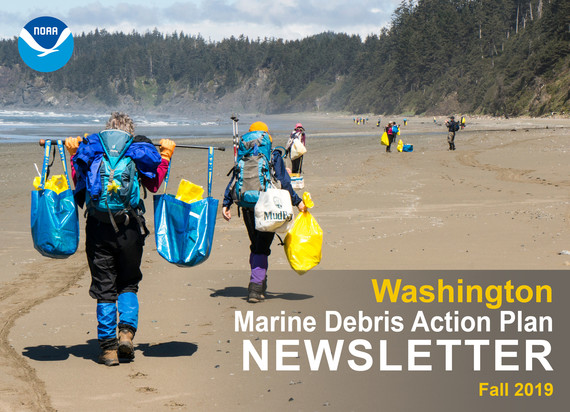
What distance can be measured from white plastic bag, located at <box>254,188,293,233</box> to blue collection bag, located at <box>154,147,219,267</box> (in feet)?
4.12

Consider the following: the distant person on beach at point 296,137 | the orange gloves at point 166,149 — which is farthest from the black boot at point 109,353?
the distant person on beach at point 296,137

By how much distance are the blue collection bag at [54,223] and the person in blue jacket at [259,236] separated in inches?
76.4

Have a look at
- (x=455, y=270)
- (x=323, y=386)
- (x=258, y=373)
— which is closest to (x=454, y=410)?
(x=323, y=386)

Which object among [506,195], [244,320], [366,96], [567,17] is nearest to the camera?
[244,320]

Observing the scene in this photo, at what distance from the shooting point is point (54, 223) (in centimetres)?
610

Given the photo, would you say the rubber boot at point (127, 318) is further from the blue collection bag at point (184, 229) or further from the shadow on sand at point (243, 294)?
the shadow on sand at point (243, 294)

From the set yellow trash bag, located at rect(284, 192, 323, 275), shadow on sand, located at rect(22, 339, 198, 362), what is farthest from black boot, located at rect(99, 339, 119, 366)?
yellow trash bag, located at rect(284, 192, 323, 275)

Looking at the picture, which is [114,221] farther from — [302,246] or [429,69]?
[429,69]

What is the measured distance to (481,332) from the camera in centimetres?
630

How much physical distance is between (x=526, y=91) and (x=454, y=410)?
223 ft

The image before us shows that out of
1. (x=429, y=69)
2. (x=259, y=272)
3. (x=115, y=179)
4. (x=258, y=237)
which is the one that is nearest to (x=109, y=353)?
(x=115, y=179)

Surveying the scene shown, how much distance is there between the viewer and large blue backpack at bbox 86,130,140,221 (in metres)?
5.70

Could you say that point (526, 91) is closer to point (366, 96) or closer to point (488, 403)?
point (366, 96)

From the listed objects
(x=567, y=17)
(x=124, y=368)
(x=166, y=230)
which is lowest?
(x=124, y=368)
